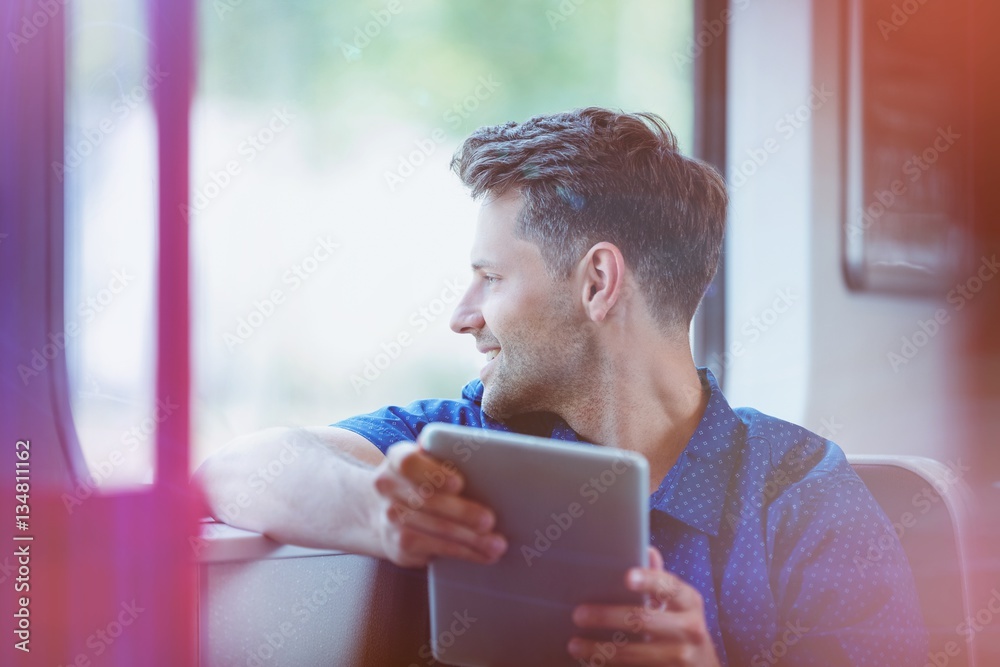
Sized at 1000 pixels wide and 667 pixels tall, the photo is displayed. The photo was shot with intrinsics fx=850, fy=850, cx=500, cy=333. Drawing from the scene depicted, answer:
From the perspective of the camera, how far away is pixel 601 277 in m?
1.14

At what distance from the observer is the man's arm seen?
0.77 meters

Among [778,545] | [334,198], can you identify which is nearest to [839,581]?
[778,545]

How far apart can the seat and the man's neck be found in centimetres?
27

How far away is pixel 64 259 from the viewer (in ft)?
3.15

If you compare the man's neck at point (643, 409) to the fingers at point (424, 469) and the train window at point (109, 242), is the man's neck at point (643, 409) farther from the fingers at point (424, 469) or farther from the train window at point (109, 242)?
the train window at point (109, 242)

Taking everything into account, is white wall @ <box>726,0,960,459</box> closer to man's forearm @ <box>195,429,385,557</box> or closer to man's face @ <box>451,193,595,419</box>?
man's face @ <box>451,193,595,419</box>

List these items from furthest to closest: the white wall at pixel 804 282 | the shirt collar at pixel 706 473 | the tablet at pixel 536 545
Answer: the white wall at pixel 804 282 < the shirt collar at pixel 706 473 < the tablet at pixel 536 545

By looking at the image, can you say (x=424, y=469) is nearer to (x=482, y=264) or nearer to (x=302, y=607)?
(x=302, y=607)

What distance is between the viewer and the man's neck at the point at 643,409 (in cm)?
116

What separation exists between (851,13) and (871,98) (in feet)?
0.59

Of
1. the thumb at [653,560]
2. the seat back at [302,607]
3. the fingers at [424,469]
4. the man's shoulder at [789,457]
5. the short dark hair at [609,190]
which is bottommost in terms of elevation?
the seat back at [302,607]

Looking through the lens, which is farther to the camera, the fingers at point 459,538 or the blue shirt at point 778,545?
the blue shirt at point 778,545

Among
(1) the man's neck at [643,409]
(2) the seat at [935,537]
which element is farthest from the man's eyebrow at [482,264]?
(2) the seat at [935,537]

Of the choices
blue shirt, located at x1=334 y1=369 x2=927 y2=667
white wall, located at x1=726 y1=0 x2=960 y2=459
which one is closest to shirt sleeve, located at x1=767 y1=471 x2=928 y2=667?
blue shirt, located at x1=334 y1=369 x2=927 y2=667
